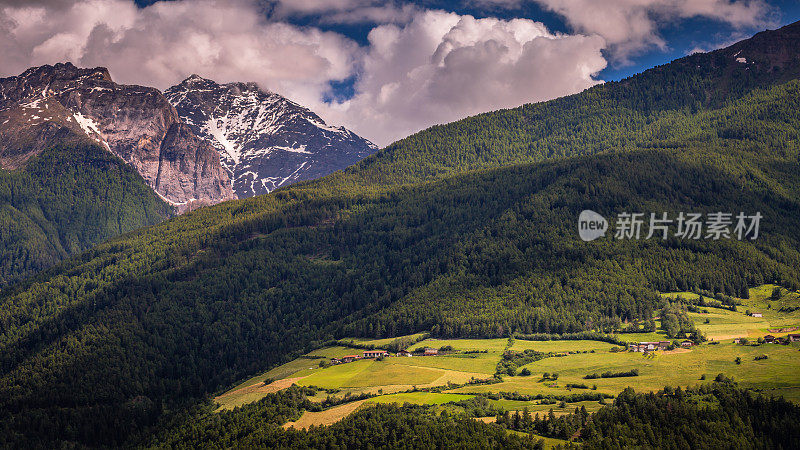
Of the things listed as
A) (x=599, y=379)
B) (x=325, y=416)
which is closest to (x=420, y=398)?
(x=325, y=416)

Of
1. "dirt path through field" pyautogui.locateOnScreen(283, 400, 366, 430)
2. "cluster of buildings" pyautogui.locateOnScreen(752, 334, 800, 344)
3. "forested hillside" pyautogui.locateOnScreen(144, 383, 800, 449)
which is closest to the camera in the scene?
"forested hillside" pyautogui.locateOnScreen(144, 383, 800, 449)

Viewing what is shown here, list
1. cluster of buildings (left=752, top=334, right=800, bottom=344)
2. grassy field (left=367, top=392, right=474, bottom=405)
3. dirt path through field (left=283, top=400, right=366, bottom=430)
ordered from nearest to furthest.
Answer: dirt path through field (left=283, top=400, right=366, bottom=430) → grassy field (left=367, top=392, right=474, bottom=405) → cluster of buildings (left=752, top=334, right=800, bottom=344)

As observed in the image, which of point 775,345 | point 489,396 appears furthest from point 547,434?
point 775,345

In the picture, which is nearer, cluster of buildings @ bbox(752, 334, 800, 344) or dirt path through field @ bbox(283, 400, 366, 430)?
dirt path through field @ bbox(283, 400, 366, 430)

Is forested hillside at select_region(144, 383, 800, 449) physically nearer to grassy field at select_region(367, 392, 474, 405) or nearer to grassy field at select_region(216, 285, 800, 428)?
grassy field at select_region(367, 392, 474, 405)

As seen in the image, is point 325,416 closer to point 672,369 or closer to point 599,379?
point 599,379

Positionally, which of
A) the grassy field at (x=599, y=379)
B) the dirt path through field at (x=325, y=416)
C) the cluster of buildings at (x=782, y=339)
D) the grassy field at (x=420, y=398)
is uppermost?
the cluster of buildings at (x=782, y=339)

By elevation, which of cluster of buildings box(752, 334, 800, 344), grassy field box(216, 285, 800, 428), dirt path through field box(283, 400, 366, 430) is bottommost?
dirt path through field box(283, 400, 366, 430)

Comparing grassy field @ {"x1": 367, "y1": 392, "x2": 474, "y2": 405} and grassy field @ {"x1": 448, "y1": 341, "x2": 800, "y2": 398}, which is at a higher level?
grassy field @ {"x1": 448, "y1": 341, "x2": 800, "y2": 398}

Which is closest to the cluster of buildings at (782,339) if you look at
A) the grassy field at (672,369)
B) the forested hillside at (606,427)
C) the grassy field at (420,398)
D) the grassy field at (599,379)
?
the grassy field at (599,379)

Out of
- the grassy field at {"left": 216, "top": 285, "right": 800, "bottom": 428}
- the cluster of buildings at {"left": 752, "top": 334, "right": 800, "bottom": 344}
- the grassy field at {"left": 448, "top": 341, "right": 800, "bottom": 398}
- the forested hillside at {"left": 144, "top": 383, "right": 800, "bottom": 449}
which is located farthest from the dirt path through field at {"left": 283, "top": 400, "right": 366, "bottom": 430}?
the cluster of buildings at {"left": 752, "top": 334, "right": 800, "bottom": 344}

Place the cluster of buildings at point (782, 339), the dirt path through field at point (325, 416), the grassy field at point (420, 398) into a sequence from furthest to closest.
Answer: the cluster of buildings at point (782, 339) < the grassy field at point (420, 398) < the dirt path through field at point (325, 416)

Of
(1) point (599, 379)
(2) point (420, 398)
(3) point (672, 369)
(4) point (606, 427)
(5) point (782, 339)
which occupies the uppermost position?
(5) point (782, 339)

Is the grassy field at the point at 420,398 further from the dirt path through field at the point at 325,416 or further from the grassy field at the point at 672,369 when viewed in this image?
the grassy field at the point at 672,369
